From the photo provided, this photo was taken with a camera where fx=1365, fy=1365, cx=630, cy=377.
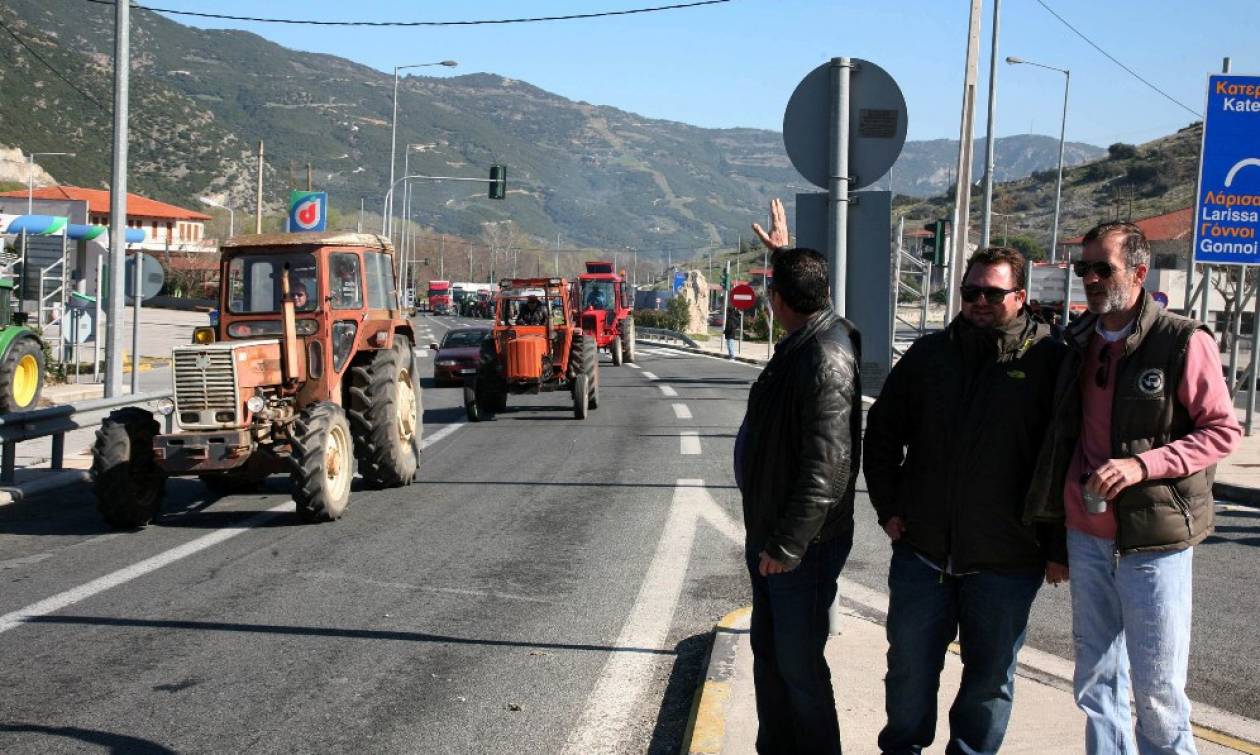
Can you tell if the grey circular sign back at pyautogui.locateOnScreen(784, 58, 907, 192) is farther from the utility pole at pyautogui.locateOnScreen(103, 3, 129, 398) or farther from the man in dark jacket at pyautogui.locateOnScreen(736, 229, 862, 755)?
the utility pole at pyautogui.locateOnScreen(103, 3, 129, 398)

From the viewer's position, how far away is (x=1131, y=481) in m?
4.01

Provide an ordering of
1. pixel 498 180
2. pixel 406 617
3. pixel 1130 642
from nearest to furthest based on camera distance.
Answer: pixel 1130 642 → pixel 406 617 → pixel 498 180

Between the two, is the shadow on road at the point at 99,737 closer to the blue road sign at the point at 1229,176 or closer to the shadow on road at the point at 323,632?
the shadow on road at the point at 323,632

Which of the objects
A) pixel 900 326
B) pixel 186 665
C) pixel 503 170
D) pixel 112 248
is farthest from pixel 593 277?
pixel 900 326

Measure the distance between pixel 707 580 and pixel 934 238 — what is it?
16.2 metres

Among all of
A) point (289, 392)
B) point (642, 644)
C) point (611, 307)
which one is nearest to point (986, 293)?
point (642, 644)

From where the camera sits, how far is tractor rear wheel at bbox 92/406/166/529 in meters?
10.6

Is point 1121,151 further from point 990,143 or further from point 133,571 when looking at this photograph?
point 133,571

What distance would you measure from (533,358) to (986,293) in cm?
1662

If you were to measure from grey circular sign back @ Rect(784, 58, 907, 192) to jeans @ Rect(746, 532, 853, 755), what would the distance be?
263cm

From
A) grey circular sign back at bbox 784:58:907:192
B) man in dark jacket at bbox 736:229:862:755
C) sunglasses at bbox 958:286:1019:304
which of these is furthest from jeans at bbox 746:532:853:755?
grey circular sign back at bbox 784:58:907:192

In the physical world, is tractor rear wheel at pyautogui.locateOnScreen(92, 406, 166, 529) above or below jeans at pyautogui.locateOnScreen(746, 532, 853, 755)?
below

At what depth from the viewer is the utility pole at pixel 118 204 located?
1662cm

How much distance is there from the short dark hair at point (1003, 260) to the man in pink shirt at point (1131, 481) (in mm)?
189
